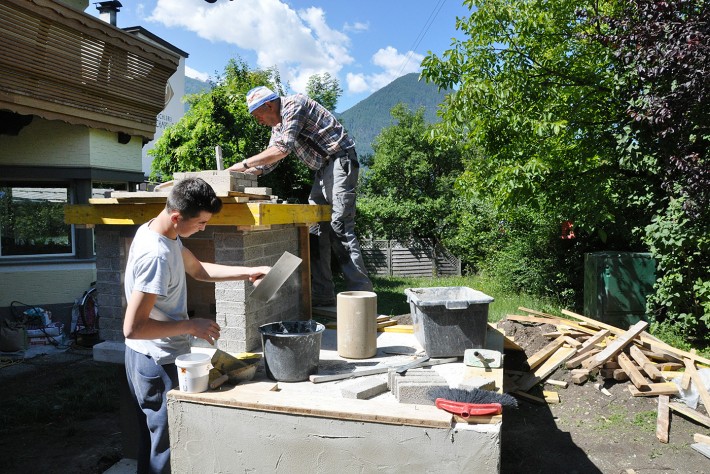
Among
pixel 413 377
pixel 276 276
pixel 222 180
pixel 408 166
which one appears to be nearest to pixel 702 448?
pixel 413 377

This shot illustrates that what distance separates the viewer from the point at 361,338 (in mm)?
4359

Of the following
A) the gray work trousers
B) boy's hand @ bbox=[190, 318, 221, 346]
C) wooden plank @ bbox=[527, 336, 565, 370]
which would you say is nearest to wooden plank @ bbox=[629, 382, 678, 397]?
wooden plank @ bbox=[527, 336, 565, 370]

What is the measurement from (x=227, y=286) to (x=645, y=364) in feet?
16.7

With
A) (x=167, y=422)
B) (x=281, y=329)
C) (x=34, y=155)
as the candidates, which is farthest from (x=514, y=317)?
(x=34, y=155)

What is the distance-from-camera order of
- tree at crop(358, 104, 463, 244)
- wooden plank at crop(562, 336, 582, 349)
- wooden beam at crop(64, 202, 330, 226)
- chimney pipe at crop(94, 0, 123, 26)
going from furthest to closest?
tree at crop(358, 104, 463, 244) < chimney pipe at crop(94, 0, 123, 26) < wooden plank at crop(562, 336, 582, 349) < wooden beam at crop(64, 202, 330, 226)

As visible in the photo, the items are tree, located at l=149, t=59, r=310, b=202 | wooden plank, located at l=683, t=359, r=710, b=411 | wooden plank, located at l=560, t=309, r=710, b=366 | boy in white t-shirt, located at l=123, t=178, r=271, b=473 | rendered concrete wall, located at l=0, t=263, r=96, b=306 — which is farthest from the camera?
tree, located at l=149, t=59, r=310, b=202

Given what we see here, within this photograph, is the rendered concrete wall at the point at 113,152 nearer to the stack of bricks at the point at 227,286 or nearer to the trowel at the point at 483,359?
the stack of bricks at the point at 227,286

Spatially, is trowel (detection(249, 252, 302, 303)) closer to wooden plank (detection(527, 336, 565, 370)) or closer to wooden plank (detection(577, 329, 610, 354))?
wooden plank (detection(527, 336, 565, 370))

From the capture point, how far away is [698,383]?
5.77 m

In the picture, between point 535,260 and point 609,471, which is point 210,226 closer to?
point 609,471

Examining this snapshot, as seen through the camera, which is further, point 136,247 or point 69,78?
point 69,78

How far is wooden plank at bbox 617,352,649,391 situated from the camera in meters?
5.98

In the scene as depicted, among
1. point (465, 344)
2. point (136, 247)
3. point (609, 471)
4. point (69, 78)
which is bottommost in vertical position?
point (609, 471)

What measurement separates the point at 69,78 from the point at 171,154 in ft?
10.3
